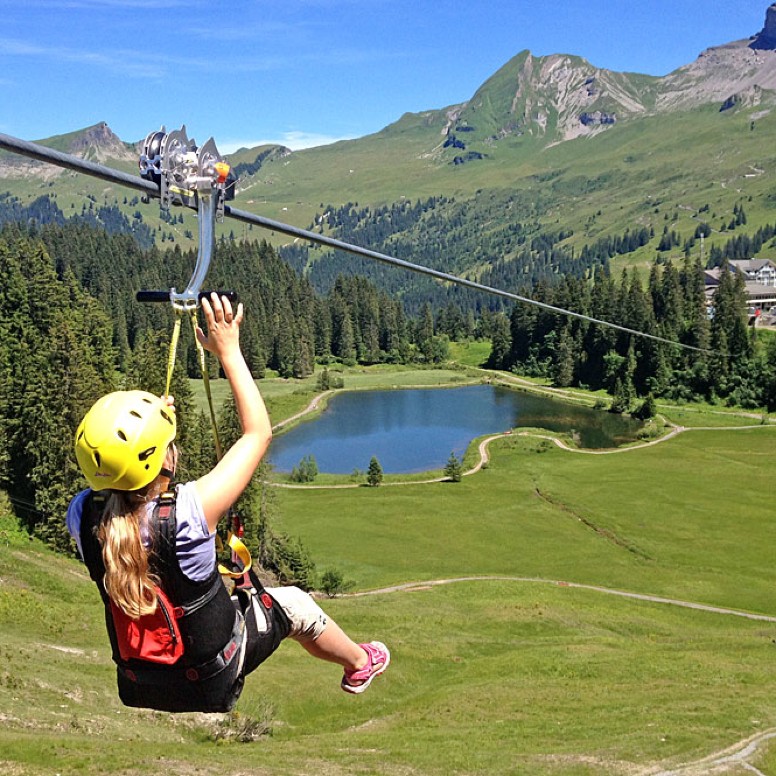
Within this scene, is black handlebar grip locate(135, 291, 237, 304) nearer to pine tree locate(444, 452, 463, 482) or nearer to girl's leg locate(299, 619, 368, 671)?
girl's leg locate(299, 619, 368, 671)

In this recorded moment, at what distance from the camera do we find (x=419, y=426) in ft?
347

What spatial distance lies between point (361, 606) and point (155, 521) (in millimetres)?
36714

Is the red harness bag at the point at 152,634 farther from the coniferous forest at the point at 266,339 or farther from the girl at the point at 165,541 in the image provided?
the coniferous forest at the point at 266,339

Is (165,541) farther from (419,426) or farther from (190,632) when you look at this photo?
(419,426)

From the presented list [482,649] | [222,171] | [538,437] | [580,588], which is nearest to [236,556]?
[222,171]

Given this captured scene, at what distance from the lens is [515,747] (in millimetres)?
21422

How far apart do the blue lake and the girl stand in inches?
3048

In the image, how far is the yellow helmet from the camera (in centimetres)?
461

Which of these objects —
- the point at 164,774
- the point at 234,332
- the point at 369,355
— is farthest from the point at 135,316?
the point at 234,332

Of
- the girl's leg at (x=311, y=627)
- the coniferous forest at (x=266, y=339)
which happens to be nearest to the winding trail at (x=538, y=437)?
the coniferous forest at (x=266, y=339)

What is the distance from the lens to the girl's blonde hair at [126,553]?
15.4 ft

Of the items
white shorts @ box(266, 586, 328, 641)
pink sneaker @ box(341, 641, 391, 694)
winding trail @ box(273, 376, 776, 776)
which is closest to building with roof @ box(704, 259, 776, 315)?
winding trail @ box(273, 376, 776, 776)

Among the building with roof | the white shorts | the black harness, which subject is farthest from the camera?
the building with roof

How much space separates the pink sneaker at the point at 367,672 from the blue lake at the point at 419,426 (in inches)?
2991
